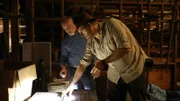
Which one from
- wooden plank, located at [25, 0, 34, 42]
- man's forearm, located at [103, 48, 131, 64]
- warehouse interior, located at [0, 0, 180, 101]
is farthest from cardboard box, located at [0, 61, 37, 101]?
wooden plank, located at [25, 0, 34, 42]

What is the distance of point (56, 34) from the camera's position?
4816 mm

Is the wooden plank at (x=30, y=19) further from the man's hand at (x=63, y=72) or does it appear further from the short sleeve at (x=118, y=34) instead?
the short sleeve at (x=118, y=34)

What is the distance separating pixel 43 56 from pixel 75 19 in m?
0.71

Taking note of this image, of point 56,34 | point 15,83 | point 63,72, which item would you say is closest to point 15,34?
point 63,72

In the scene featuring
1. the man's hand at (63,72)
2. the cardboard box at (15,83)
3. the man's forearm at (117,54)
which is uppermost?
the man's forearm at (117,54)

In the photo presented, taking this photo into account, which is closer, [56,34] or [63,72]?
[63,72]

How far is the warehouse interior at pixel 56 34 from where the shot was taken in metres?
2.86

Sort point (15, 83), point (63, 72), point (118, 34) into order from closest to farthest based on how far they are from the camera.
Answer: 1. point (15, 83)
2. point (118, 34)
3. point (63, 72)

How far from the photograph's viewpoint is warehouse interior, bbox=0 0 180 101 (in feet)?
9.37

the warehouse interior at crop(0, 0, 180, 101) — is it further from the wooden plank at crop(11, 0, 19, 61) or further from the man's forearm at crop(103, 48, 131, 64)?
the man's forearm at crop(103, 48, 131, 64)

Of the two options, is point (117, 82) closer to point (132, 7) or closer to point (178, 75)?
point (178, 75)

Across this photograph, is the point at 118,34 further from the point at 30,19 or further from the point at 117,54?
the point at 30,19

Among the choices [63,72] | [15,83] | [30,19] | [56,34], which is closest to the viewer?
[15,83]

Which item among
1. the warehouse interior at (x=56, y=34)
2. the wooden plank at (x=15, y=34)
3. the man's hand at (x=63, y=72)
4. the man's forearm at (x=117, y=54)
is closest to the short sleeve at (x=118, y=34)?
the man's forearm at (x=117, y=54)
